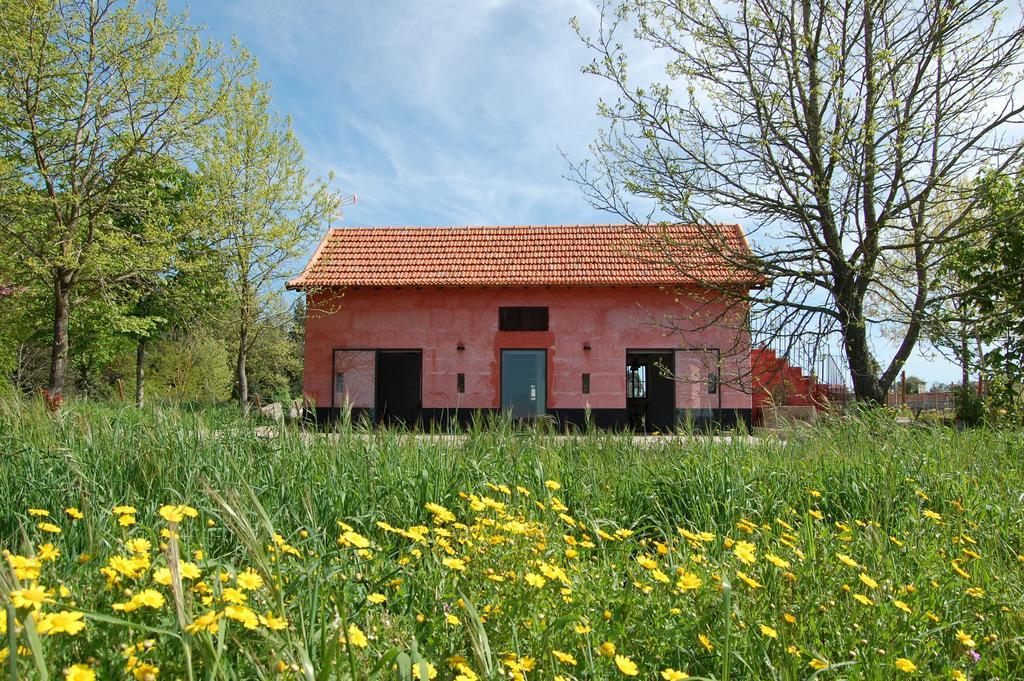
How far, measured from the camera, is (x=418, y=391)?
2134 centimetres

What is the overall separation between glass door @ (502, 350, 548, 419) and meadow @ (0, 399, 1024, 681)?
14.7 m

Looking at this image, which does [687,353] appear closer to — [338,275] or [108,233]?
[338,275]

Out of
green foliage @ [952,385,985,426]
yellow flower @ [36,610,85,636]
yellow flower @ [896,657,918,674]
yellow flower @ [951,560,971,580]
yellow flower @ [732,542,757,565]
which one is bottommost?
yellow flower @ [896,657,918,674]

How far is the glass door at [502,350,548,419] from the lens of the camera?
20.8 meters

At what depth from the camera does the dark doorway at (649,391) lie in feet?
70.4

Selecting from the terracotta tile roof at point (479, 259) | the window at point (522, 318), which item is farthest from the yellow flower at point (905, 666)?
the window at point (522, 318)

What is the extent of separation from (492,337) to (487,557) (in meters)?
Result: 18.4

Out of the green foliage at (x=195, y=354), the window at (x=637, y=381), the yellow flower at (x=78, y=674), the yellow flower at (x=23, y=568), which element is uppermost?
the green foliage at (x=195, y=354)

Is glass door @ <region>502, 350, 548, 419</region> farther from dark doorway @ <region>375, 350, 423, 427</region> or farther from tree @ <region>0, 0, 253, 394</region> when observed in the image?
tree @ <region>0, 0, 253, 394</region>

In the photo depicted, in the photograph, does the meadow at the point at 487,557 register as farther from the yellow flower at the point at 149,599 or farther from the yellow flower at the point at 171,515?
Answer: the yellow flower at the point at 171,515

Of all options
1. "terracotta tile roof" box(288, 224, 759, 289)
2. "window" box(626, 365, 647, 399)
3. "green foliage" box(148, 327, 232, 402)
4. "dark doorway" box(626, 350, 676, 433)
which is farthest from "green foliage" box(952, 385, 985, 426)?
"green foliage" box(148, 327, 232, 402)

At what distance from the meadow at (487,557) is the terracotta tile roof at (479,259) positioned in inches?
582

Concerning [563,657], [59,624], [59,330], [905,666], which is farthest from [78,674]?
[59,330]

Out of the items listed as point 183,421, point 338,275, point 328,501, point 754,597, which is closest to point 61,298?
point 338,275
